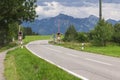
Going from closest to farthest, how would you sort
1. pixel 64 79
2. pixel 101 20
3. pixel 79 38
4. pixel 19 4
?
pixel 64 79 < pixel 19 4 < pixel 101 20 < pixel 79 38

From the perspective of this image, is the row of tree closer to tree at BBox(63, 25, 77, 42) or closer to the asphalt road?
tree at BBox(63, 25, 77, 42)

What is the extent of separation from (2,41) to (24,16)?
1629cm

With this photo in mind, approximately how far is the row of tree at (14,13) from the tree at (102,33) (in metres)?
11.5

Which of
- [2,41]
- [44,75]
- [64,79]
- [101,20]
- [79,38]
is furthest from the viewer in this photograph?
[79,38]

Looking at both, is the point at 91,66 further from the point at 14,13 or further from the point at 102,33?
the point at 102,33

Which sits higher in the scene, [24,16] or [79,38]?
[24,16]

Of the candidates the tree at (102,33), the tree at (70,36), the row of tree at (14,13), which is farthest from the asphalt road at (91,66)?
the tree at (70,36)

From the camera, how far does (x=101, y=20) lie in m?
73.8

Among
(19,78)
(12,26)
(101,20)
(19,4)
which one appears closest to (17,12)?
(19,4)

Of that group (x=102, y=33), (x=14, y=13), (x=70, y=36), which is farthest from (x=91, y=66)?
(x=70, y=36)

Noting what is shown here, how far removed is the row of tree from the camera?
65.8 m

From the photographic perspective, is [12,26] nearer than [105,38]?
No

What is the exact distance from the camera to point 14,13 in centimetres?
6750

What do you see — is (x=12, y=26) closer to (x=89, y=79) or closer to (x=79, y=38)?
(x=79, y=38)
